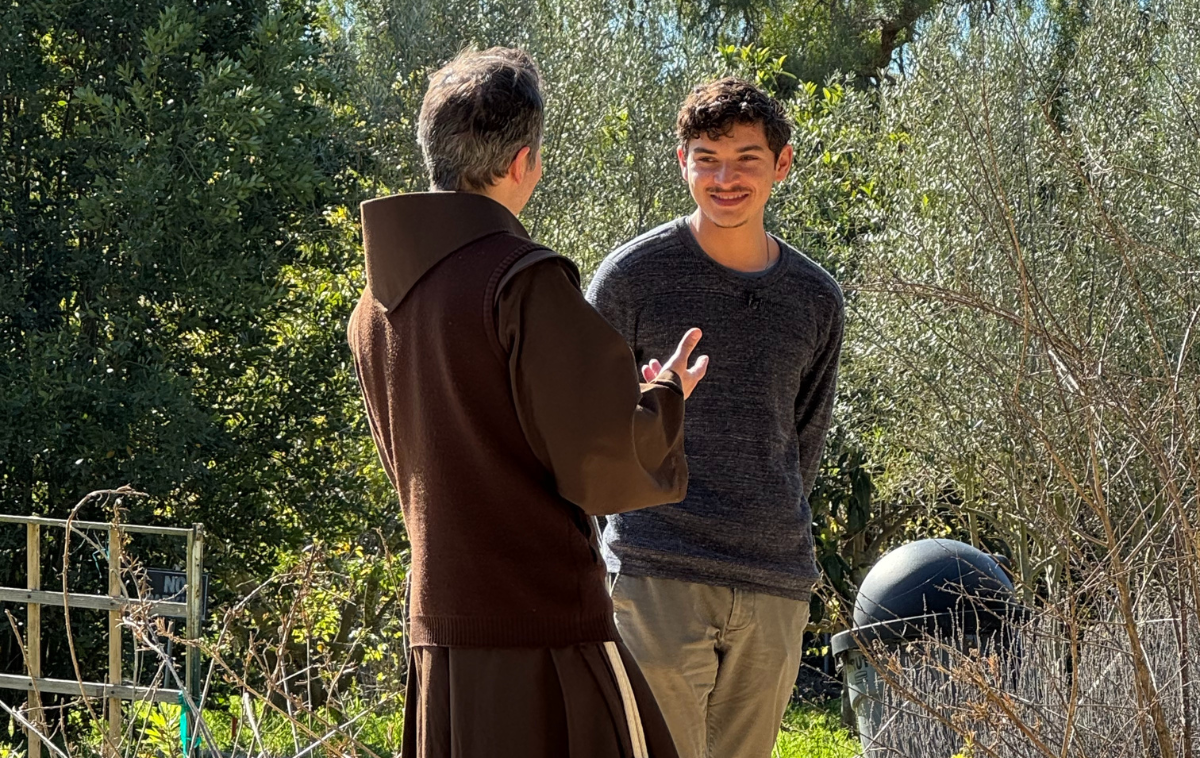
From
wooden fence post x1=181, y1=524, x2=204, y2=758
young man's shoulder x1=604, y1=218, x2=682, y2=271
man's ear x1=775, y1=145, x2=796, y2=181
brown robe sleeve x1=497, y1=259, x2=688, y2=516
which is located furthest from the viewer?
wooden fence post x1=181, y1=524, x2=204, y2=758

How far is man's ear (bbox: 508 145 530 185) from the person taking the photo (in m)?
1.97

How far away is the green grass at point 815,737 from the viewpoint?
7.77 metres

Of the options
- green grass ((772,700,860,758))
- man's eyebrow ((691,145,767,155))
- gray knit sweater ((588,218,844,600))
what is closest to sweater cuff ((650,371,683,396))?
gray knit sweater ((588,218,844,600))

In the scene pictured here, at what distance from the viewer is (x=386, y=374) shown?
1.98m

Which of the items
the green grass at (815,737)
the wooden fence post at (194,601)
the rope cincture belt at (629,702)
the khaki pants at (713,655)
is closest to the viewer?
the rope cincture belt at (629,702)

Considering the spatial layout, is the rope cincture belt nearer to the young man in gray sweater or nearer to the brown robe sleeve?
the brown robe sleeve

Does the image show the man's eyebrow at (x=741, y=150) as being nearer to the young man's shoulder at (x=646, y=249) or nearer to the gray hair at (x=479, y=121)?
the young man's shoulder at (x=646, y=249)

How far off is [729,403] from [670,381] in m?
0.83

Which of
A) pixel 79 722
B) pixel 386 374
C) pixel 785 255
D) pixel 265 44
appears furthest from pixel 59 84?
pixel 386 374

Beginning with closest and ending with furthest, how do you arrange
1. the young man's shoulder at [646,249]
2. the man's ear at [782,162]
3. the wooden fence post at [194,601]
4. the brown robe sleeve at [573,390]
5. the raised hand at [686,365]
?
the brown robe sleeve at [573,390]
the raised hand at [686,365]
the young man's shoulder at [646,249]
the man's ear at [782,162]
the wooden fence post at [194,601]

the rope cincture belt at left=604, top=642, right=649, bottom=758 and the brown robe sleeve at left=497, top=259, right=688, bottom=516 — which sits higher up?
the brown robe sleeve at left=497, top=259, right=688, bottom=516

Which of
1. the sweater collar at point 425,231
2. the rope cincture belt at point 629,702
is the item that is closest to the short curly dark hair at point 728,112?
the sweater collar at point 425,231

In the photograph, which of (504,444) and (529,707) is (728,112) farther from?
(529,707)

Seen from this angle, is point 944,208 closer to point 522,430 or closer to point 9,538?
point 9,538
